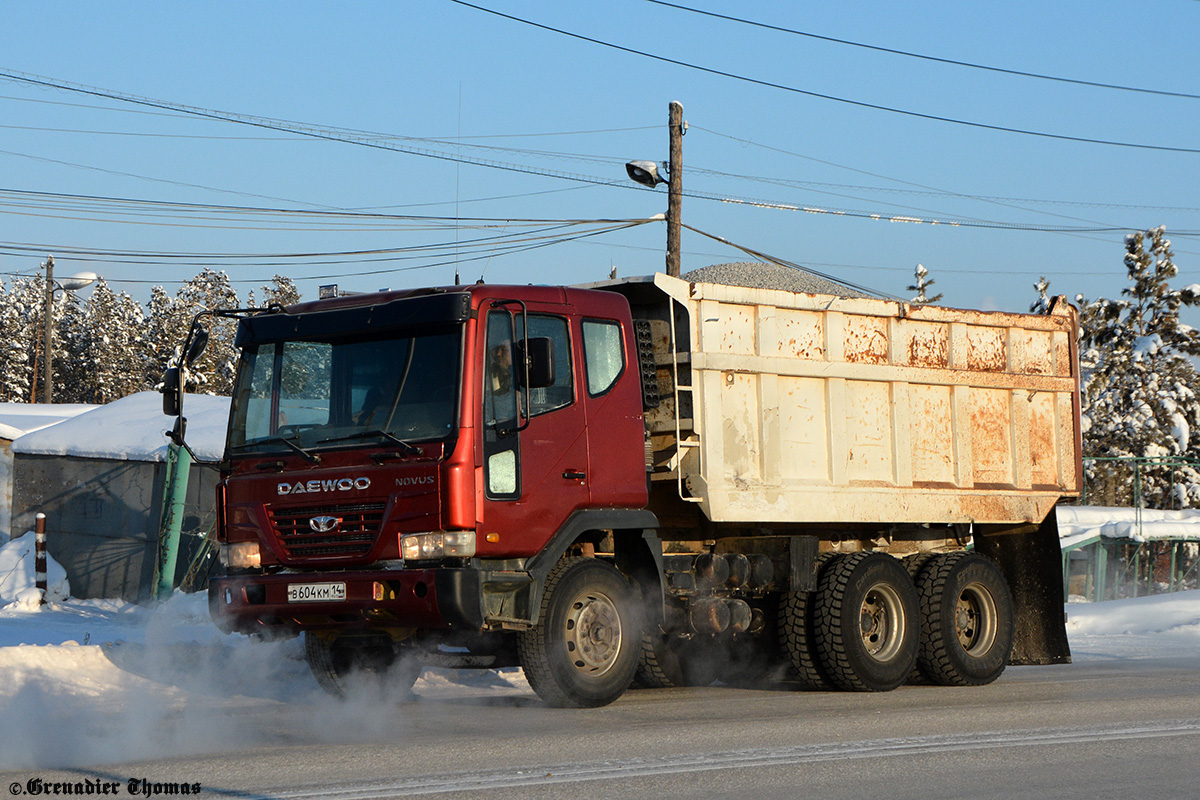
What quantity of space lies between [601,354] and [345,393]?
6.00ft

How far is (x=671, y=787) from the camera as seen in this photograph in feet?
20.7

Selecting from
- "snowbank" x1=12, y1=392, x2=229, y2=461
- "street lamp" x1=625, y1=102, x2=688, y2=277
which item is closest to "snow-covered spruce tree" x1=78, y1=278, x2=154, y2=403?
"snowbank" x1=12, y1=392, x2=229, y2=461

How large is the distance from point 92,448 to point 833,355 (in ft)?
49.3

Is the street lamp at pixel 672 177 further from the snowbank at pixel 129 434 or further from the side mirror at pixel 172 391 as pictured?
the side mirror at pixel 172 391

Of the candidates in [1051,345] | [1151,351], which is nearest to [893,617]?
[1051,345]

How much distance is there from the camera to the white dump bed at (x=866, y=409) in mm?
10414

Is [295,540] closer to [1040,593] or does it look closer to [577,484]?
[577,484]

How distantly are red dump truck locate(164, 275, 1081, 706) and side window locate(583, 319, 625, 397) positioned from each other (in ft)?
0.07

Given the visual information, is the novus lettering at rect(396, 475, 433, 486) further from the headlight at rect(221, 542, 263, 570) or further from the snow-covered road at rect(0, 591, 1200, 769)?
the snow-covered road at rect(0, 591, 1200, 769)

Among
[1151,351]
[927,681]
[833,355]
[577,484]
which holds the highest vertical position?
[1151,351]

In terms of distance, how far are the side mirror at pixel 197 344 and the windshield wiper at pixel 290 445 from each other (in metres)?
0.68

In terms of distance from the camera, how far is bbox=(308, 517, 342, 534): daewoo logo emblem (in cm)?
876

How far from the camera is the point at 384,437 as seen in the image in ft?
28.5

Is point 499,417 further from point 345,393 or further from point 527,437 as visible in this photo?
point 345,393
